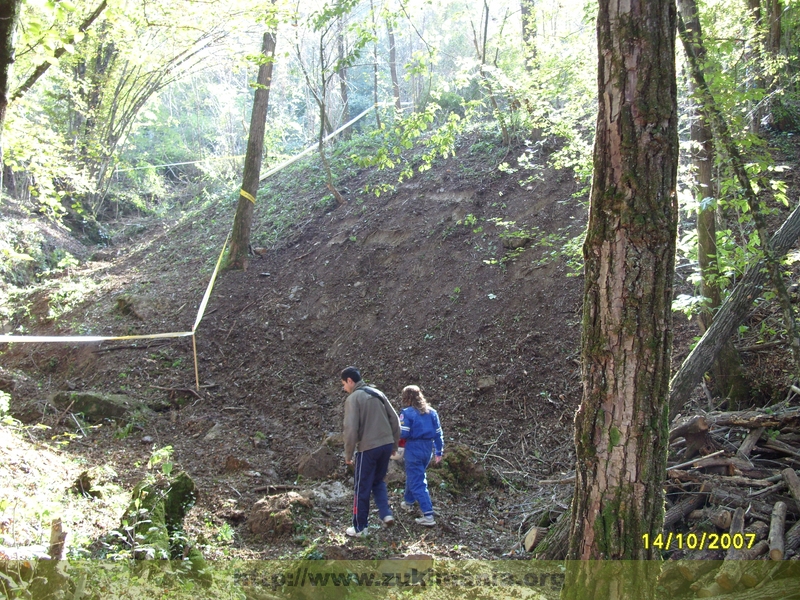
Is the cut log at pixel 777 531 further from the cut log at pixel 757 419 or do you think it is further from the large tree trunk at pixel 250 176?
the large tree trunk at pixel 250 176

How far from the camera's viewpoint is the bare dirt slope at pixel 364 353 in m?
6.08

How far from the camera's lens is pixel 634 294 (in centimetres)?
304

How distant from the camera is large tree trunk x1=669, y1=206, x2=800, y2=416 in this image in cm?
535

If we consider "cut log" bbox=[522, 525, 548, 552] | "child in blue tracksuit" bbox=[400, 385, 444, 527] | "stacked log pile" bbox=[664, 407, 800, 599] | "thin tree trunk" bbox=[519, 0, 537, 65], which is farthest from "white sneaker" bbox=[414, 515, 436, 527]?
"thin tree trunk" bbox=[519, 0, 537, 65]

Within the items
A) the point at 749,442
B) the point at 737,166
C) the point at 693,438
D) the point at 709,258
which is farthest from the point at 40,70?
the point at 749,442

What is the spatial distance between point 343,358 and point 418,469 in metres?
4.17

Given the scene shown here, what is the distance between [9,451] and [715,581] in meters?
6.21

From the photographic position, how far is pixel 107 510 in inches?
197

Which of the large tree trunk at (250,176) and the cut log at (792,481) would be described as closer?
the cut log at (792,481)

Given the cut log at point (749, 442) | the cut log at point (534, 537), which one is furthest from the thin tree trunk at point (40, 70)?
the cut log at point (749, 442)

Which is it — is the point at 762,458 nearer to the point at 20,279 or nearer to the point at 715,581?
the point at 715,581

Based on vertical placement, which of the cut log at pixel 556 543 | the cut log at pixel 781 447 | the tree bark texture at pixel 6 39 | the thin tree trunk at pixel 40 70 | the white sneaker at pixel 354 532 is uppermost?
the thin tree trunk at pixel 40 70
